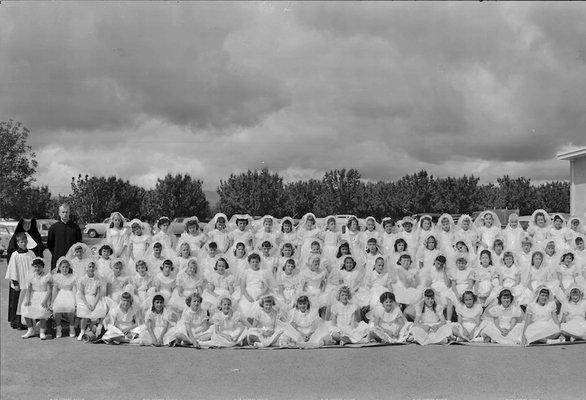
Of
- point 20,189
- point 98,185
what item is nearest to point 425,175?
point 98,185

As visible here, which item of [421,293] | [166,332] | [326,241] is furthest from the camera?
[326,241]

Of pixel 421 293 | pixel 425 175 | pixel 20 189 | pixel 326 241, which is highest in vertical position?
pixel 425 175

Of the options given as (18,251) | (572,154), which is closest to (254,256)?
(18,251)

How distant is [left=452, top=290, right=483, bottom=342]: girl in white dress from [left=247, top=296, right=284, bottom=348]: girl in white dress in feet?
8.71

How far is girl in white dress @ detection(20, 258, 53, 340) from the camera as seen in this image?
8.61 meters

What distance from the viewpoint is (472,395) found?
19.1 feet

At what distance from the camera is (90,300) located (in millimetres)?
8875

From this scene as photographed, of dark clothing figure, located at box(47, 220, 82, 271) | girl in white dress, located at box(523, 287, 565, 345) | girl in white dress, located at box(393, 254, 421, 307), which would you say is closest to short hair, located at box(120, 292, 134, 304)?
dark clothing figure, located at box(47, 220, 82, 271)

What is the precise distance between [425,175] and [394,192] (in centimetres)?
354

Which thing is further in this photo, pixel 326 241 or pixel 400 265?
pixel 326 241

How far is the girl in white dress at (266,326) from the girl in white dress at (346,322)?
833 millimetres

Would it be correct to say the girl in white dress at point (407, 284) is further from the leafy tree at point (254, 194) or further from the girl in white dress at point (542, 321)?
the leafy tree at point (254, 194)

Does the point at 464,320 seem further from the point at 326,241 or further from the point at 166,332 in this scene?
the point at 166,332

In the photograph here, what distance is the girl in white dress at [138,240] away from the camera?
10930 millimetres
